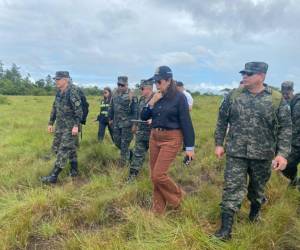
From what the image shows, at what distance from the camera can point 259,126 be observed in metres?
5.24

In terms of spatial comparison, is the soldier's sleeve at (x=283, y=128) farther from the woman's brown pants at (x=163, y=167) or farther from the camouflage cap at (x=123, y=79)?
the camouflage cap at (x=123, y=79)

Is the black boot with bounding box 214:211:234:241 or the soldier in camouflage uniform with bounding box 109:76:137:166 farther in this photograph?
the soldier in camouflage uniform with bounding box 109:76:137:166

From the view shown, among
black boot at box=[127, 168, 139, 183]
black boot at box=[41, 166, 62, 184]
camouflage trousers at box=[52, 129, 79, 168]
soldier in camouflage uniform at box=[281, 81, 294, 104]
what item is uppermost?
soldier in camouflage uniform at box=[281, 81, 294, 104]

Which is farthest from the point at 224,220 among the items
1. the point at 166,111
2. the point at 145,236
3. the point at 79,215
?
the point at 79,215

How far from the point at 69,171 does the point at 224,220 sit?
13.8 feet

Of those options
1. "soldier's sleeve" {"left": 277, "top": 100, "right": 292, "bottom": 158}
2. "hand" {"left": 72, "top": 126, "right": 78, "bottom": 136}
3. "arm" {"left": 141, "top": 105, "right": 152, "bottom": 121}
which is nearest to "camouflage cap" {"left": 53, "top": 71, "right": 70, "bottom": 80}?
"hand" {"left": 72, "top": 126, "right": 78, "bottom": 136}

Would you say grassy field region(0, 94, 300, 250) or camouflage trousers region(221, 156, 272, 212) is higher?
camouflage trousers region(221, 156, 272, 212)

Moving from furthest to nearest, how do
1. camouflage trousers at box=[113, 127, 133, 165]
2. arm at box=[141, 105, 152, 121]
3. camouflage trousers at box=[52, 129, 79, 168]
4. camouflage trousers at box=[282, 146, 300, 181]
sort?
camouflage trousers at box=[113, 127, 133, 165] < camouflage trousers at box=[52, 129, 79, 168] < camouflage trousers at box=[282, 146, 300, 181] < arm at box=[141, 105, 152, 121]

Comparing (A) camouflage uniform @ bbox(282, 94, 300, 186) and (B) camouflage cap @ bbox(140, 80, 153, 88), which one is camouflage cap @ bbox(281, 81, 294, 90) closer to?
(A) camouflage uniform @ bbox(282, 94, 300, 186)

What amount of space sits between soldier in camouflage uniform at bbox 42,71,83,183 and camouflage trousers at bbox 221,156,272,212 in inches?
143

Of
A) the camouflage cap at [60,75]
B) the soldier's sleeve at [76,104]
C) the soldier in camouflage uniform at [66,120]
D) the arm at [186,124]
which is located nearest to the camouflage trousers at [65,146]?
the soldier in camouflage uniform at [66,120]

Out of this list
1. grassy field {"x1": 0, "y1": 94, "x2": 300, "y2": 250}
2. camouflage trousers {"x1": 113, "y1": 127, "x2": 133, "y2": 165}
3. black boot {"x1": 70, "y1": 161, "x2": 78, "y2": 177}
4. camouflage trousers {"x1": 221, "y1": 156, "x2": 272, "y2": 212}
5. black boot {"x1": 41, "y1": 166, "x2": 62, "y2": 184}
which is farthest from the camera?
camouflage trousers {"x1": 113, "y1": 127, "x2": 133, "y2": 165}

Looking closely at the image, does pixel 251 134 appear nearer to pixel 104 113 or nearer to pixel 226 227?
pixel 226 227

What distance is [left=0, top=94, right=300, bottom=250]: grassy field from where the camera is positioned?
4871mm
